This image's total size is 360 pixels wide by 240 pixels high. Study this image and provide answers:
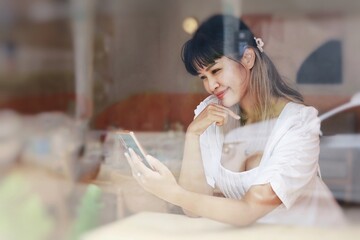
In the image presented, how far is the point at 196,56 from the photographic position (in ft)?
7.77

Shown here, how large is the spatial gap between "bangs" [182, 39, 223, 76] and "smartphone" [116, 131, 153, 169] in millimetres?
368

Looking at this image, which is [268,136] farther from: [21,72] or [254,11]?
[21,72]

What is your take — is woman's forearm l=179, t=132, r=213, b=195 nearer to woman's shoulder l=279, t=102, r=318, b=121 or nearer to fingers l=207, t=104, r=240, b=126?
fingers l=207, t=104, r=240, b=126

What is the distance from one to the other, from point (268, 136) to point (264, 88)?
183 mm

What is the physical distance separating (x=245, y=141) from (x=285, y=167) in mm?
185

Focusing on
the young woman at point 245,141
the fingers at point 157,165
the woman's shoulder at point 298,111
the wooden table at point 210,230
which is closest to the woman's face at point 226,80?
the young woman at point 245,141

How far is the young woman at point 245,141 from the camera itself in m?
2.31

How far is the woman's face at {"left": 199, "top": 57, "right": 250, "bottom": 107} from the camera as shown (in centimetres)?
233

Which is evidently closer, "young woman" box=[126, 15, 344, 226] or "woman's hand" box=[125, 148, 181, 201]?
"young woman" box=[126, 15, 344, 226]

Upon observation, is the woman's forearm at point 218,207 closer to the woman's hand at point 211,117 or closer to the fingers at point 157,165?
the fingers at point 157,165

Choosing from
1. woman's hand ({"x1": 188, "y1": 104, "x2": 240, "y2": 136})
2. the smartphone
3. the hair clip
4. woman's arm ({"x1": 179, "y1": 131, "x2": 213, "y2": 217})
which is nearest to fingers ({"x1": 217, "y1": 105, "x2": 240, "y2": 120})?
woman's hand ({"x1": 188, "y1": 104, "x2": 240, "y2": 136})

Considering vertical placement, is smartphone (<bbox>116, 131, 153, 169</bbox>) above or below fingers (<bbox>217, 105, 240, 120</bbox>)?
below

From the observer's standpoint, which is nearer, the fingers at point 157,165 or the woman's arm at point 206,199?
the woman's arm at point 206,199

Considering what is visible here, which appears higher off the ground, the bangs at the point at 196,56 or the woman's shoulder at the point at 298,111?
the bangs at the point at 196,56
